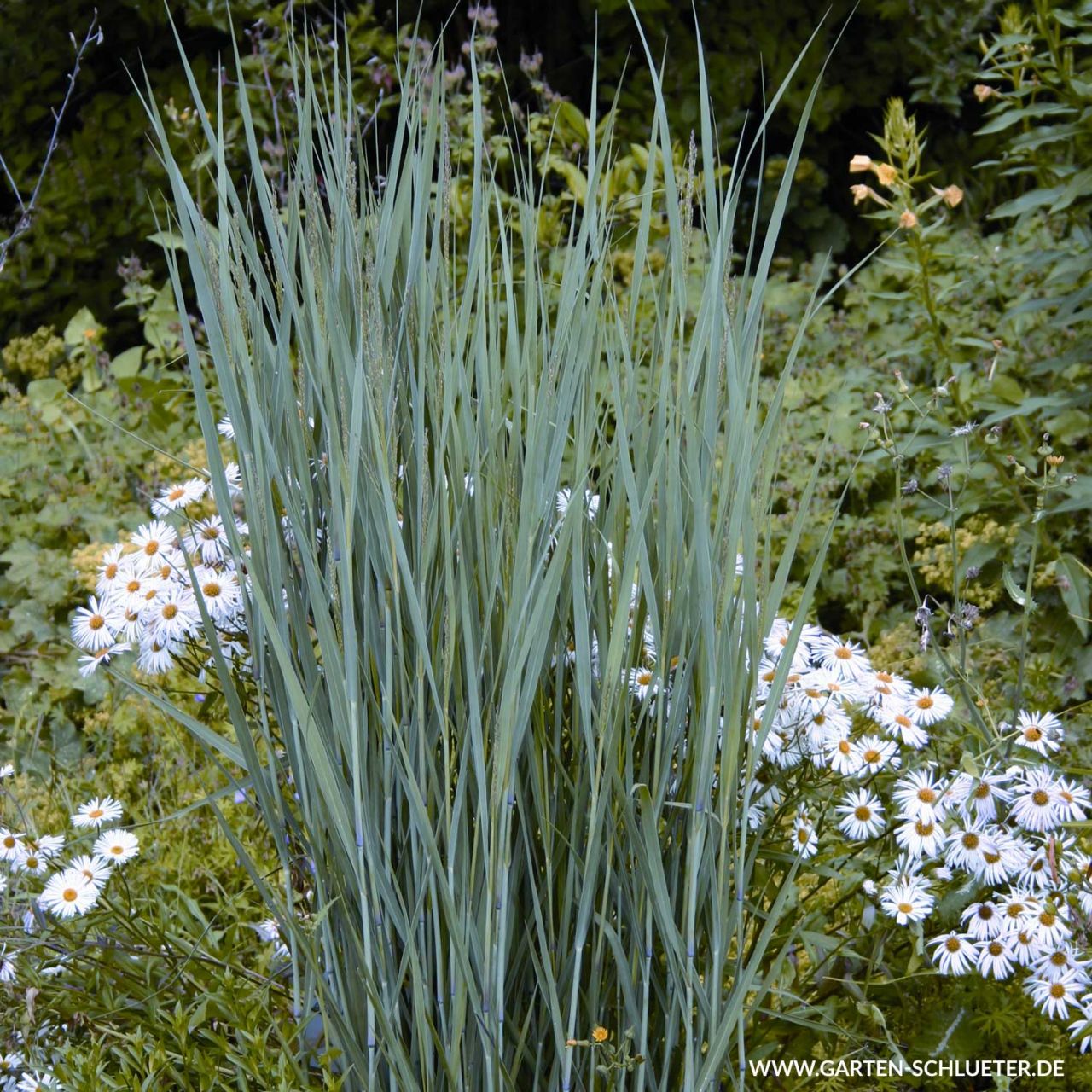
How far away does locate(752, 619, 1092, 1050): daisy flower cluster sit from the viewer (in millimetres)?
1594

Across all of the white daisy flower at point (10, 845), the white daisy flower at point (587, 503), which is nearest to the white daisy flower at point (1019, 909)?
the white daisy flower at point (587, 503)

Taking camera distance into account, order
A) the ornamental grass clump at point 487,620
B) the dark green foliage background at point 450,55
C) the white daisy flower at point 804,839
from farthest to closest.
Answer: the dark green foliage background at point 450,55
the white daisy flower at point 804,839
the ornamental grass clump at point 487,620

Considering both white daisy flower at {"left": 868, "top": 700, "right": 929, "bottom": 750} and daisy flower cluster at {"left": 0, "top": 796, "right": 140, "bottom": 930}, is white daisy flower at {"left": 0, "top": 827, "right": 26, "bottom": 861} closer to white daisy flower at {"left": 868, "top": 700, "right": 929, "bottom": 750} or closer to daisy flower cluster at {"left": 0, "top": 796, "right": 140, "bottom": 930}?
daisy flower cluster at {"left": 0, "top": 796, "right": 140, "bottom": 930}

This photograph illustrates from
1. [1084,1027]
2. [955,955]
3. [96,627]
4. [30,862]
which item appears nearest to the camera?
[1084,1027]

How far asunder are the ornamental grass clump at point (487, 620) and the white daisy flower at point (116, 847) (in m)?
0.48

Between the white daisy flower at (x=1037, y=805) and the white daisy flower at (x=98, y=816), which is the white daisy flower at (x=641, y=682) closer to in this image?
the white daisy flower at (x=1037, y=805)

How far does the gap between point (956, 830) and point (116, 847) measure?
118 centimetres

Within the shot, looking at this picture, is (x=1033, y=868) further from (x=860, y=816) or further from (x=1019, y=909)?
(x=860, y=816)

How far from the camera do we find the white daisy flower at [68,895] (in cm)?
167

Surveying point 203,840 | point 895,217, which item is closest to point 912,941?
point 203,840

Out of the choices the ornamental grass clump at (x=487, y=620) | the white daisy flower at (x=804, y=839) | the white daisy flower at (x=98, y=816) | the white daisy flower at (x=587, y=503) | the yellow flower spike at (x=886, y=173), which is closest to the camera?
the ornamental grass clump at (x=487, y=620)

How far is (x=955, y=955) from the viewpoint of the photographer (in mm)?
1588

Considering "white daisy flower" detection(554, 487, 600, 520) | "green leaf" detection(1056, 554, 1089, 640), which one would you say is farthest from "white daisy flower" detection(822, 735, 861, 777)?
"green leaf" detection(1056, 554, 1089, 640)

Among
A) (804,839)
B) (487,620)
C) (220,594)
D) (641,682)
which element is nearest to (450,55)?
(220,594)
